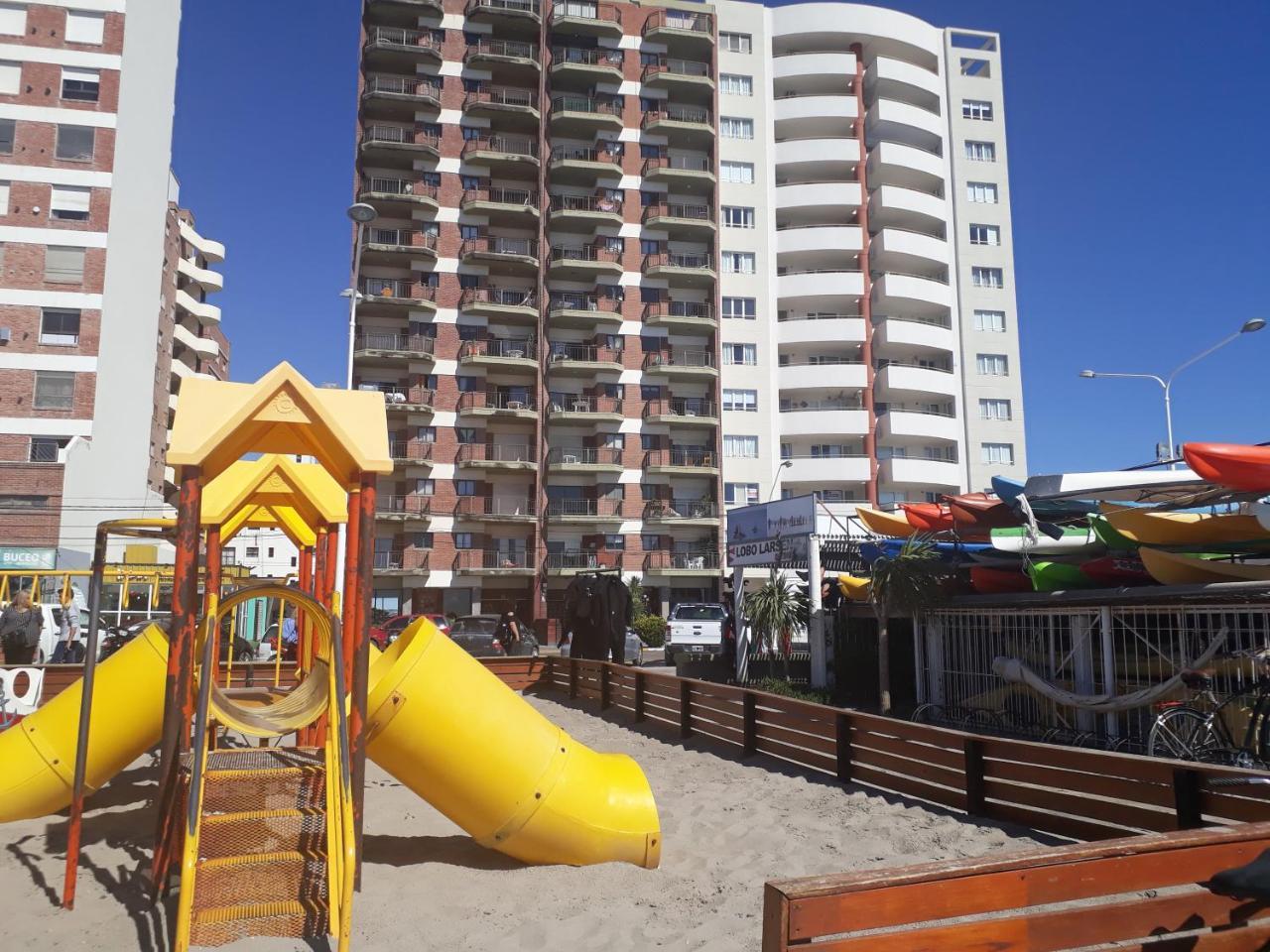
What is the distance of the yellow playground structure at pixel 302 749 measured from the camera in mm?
5633

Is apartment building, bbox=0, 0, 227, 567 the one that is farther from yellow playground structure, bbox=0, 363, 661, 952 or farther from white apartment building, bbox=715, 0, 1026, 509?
yellow playground structure, bbox=0, 363, 661, 952

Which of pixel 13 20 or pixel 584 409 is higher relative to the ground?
pixel 13 20

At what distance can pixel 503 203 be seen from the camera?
50531mm

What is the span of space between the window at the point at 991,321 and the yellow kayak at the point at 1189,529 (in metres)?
45.5

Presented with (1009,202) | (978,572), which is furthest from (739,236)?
(978,572)

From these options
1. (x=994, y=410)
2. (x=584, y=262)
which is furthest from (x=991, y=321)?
(x=584, y=262)

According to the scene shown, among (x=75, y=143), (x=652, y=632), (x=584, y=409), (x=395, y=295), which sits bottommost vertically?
(x=652, y=632)

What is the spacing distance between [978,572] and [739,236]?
41883 mm

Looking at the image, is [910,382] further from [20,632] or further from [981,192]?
[20,632]

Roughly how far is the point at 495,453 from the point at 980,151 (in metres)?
33.8

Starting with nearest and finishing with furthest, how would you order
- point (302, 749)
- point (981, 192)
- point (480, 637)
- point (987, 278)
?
point (302, 749) < point (480, 637) < point (987, 278) < point (981, 192)

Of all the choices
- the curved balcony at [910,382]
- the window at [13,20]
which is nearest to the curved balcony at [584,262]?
the curved balcony at [910,382]

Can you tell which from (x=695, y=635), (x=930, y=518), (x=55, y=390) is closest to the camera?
(x=930, y=518)

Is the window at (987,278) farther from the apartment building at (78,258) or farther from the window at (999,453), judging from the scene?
the apartment building at (78,258)
